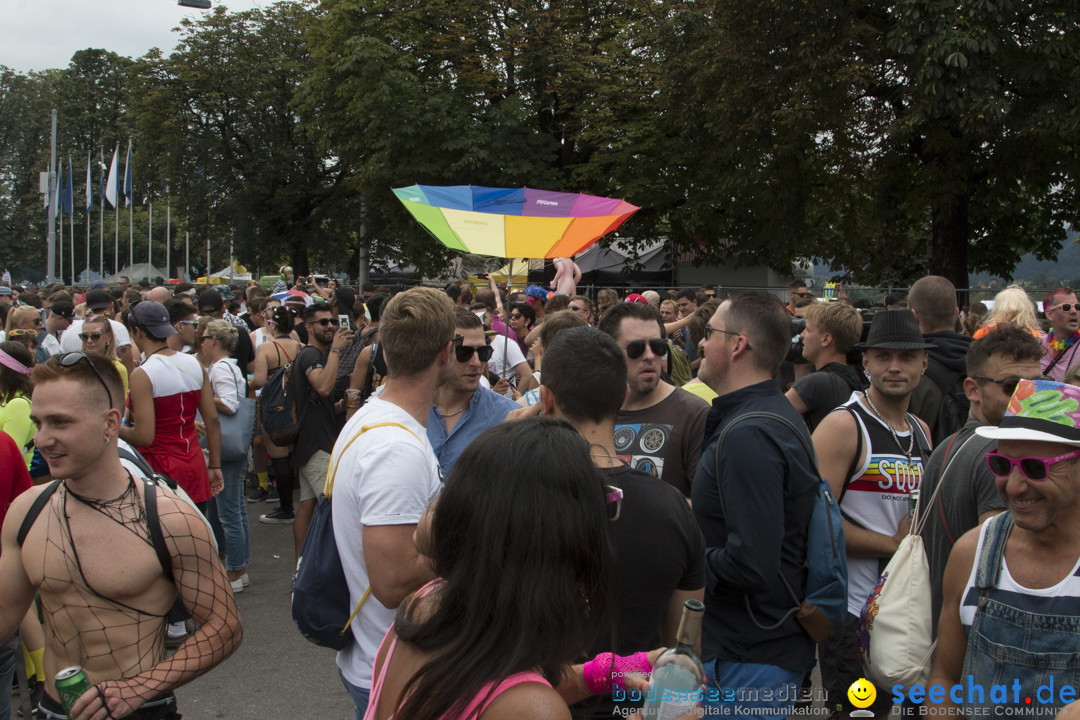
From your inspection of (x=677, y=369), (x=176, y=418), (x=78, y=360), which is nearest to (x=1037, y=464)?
(x=78, y=360)

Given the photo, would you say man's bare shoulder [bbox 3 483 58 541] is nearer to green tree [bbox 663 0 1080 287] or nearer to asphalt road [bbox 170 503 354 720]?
asphalt road [bbox 170 503 354 720]

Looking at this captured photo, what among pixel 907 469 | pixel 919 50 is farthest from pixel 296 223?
pixel 907 469

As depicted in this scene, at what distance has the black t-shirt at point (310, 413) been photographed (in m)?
6.88

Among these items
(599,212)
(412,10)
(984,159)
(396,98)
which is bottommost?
(599,212)

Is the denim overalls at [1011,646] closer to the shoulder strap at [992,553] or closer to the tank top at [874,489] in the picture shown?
the shoulder strap at [992,553]

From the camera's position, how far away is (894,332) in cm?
397

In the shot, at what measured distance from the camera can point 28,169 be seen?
62688 millimetres

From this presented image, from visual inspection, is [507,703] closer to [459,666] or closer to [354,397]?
[459,666]

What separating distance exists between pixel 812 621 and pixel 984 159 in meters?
19.0

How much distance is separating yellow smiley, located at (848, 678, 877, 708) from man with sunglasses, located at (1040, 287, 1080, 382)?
4.21m

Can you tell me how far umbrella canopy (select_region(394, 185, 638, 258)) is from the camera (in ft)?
23.4

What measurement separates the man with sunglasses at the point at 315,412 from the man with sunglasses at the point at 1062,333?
5628 mm

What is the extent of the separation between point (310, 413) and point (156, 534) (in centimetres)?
425

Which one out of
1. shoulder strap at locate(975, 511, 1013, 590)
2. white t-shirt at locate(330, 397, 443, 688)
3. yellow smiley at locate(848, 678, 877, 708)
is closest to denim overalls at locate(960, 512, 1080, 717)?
shoulder strap at locate(975, 511, 1013, 590)
